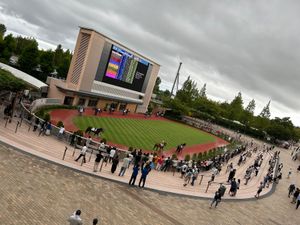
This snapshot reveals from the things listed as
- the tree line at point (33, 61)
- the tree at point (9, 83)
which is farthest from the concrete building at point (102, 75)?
the tree at point (9, 83)

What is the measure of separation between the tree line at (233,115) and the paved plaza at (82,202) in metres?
54.7

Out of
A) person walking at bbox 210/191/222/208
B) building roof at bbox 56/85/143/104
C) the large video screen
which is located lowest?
person walking at bbox 210/191/222/208

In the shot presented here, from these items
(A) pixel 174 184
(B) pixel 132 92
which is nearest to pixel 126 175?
(A) pixel 174 184

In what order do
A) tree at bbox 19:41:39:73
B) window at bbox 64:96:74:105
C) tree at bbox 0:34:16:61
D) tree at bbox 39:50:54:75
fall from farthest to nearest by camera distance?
tree at bbox 39:50:54:75 < tree at bbox 0:34:16:61 < tree at bbox 19:41:39:73 < window at bbox 64:96:74:105

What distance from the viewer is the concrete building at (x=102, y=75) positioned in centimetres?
3953

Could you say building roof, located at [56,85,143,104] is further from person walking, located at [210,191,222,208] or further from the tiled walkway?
person walking, located at [210,191,222,208]

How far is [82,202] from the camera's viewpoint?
41.5 feet

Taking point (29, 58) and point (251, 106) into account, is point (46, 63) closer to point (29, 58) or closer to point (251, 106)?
point (29, 58)

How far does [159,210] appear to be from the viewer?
14.6 meters

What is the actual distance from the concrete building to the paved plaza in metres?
24.9

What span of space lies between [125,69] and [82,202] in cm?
3831

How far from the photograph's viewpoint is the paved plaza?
35.7 feet

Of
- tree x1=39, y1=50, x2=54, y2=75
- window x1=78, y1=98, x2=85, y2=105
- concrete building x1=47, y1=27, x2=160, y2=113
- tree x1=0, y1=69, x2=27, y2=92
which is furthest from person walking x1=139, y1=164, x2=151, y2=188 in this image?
tree x1=39, y1=50, x2=54, y2=75

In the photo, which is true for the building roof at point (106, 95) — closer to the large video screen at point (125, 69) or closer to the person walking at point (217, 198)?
the large video screen at point (125, 69)
